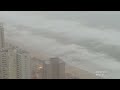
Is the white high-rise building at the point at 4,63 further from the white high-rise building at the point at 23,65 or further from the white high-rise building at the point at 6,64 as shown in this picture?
the white high-rise building at the point at 23,65

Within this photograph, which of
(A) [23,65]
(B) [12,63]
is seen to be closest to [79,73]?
(A) [23,65]

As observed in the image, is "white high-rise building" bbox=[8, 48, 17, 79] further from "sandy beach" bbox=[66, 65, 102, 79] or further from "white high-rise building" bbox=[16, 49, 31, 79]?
"sandy beach" bbox=[66, 65, 102, 79]

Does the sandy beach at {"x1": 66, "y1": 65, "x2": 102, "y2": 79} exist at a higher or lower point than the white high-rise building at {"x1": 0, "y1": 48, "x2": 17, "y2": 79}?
lower

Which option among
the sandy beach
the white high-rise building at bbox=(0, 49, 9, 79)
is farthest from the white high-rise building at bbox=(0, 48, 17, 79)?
the sandy beach

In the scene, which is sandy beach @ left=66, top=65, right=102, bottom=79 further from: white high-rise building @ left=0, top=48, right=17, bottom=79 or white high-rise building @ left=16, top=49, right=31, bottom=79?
white high-rise building @ left=0, top=48, right=17, bottom=79

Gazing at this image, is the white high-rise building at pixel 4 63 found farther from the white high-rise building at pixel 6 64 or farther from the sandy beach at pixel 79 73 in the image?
the sandy beach at pixel 79 73

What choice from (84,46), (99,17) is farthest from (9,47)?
(99,17)

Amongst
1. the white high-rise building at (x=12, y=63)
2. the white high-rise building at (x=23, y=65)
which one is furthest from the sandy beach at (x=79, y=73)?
the white high-rise building at (x=12, y=63)

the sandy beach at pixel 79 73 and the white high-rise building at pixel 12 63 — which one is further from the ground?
the white high-rise building at pixel 12 63

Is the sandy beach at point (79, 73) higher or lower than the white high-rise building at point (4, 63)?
lower

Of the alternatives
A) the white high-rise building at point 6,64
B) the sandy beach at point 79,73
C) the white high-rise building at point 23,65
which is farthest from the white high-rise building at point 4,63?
the sandy beach at point 79,73

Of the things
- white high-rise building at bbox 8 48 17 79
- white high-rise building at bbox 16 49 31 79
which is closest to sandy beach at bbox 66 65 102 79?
white high-rise building at bbox 16 49 31 79
